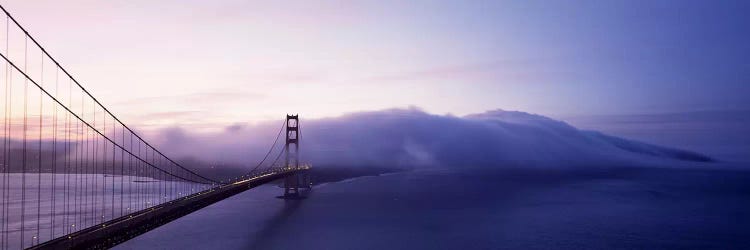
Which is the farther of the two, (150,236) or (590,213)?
(590,213)

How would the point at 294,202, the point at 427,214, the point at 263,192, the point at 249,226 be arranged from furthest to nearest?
the point at 263,192 → the point at 294,202 → the point at 427,214 → the point at 249,226

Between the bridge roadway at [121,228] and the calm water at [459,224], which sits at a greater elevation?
the bridge roadway at [121,228]

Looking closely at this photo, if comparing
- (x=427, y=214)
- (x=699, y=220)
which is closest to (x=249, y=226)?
(x=427, y=214)

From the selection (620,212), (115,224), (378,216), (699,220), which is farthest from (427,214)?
(115,224)

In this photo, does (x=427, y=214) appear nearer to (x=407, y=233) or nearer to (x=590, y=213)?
(x=407, y=233)

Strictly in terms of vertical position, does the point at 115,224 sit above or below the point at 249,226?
above

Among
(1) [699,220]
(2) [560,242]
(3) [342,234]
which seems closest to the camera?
(2) [560,242]

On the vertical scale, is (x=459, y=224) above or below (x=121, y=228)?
→ below

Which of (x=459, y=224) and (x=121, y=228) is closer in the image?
(x=121, y=228)

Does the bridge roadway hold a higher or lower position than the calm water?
Answer: higher

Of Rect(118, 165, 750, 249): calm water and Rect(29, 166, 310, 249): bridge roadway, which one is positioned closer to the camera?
Rect(29, 166, 310, 249): bridge roadway

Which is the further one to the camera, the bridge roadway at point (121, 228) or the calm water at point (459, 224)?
the calm water at point (459, 224)
